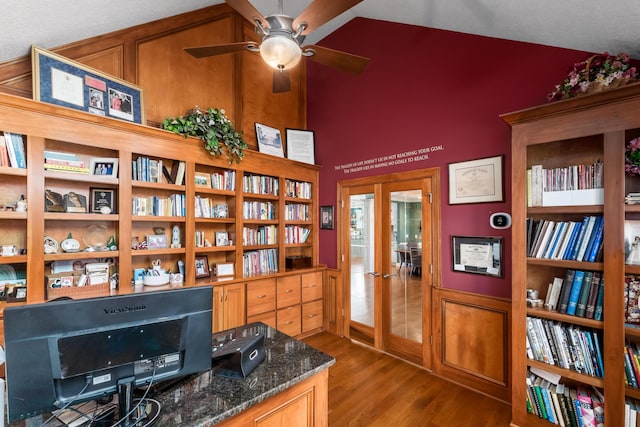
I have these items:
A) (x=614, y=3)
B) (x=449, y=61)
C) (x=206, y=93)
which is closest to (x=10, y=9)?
(x=206, y=93)

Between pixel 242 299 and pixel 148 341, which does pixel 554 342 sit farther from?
pixel 242 299

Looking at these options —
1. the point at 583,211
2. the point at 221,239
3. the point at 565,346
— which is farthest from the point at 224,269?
the point at 583,211

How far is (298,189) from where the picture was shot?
4180mm

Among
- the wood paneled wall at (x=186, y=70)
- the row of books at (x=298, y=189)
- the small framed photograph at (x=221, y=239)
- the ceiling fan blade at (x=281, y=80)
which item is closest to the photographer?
the ceiling fan blade at (x=281, y=80)

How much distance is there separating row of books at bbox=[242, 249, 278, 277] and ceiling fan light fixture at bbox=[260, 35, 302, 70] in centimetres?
240

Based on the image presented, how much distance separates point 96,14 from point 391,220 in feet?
11.7

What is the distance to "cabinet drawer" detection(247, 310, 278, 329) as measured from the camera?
11.0 feet

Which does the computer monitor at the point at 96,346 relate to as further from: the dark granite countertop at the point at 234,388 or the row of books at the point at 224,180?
the row of books at the point at 224,180

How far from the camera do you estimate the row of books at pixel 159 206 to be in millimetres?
2783

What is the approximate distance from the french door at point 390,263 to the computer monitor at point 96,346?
Answer: 2647 mm

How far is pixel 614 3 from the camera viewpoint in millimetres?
1695

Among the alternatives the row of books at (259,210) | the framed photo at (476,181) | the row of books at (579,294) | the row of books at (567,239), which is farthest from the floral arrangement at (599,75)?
the row of books at (259,210)

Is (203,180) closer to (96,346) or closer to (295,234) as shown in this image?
(295,234)

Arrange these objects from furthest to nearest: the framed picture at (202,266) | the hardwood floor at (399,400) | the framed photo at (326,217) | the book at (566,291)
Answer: the framed photo at (326,217)
the framed picture at (202,266)
the hardwood floor at (399,400)
the book at (566,291)
